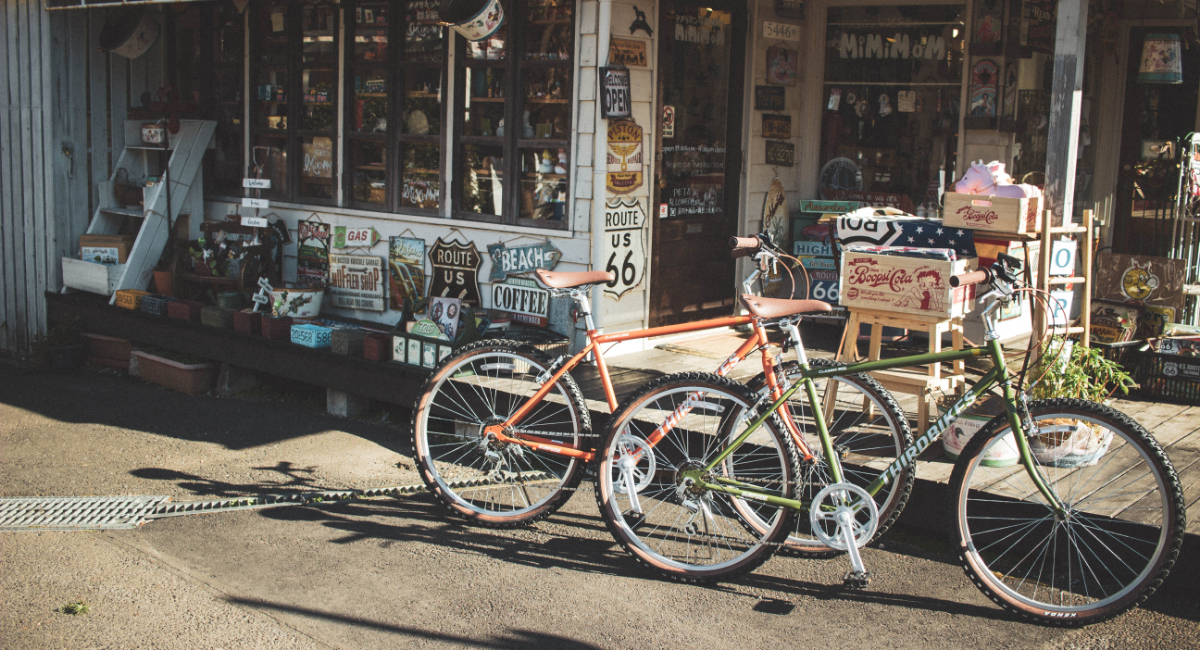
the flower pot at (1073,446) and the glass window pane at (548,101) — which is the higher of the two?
the glass window pane at (548,101)

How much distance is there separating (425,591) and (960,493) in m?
2.19

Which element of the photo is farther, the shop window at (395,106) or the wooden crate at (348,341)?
the shop window at (395,106)

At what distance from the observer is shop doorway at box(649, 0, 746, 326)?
750 cm

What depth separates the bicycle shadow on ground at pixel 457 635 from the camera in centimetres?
377

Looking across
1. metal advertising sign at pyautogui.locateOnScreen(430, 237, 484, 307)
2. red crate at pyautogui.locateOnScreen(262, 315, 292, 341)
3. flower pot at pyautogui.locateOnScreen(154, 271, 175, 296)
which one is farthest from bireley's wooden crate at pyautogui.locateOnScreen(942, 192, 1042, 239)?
flower pot at pyautogui.locateOnScreen(154, 271, 175, 296)

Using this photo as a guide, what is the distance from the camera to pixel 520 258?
7426 millimetres

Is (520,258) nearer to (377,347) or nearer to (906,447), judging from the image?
(377,347)

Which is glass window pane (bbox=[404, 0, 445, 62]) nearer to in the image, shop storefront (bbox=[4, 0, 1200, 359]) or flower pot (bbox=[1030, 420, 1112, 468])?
shop storefront (bbox=[4, 0, 1200, 359])

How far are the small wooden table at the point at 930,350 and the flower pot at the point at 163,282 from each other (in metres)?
6.19

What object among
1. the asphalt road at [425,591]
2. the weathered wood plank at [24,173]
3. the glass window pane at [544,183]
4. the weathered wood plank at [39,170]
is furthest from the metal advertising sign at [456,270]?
the weathered wood plank at [24,173]

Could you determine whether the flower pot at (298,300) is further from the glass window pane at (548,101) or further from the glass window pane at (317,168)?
the glass window pane at (548,101)

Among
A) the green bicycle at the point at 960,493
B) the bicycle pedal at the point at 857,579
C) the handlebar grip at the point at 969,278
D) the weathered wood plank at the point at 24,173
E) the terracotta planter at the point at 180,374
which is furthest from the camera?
the weathered wood plank at the point at 24,173

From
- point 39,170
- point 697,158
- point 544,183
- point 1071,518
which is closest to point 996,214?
point 1071,518

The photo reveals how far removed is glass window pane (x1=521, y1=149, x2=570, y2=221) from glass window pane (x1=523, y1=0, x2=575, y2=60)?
0.68m
